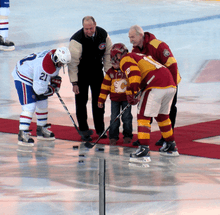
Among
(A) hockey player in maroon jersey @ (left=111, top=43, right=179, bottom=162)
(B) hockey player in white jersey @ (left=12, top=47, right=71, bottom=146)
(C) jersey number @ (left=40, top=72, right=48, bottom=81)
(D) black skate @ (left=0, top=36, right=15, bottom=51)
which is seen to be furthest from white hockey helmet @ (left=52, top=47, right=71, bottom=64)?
(D) black skate @ (left=0, top=36, right=15, bottom=51)

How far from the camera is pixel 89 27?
16.9 feet

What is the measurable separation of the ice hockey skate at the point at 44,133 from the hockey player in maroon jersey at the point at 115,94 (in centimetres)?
62

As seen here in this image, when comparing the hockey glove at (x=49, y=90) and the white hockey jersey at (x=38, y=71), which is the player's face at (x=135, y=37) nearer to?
the white hockey jersey at (x=38, y=71)

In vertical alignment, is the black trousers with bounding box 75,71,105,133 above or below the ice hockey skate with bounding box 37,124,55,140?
above

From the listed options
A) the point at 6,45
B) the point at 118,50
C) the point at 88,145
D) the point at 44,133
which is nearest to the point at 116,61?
the point at 118,50

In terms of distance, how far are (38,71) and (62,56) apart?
28 centimetres

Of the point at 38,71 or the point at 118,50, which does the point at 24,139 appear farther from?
the point at 118,50

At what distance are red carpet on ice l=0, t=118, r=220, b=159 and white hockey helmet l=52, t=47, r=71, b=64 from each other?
859 millimetres

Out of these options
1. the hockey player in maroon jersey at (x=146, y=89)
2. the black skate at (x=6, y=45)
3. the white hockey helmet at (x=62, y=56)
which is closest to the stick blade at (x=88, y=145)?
the hockey player in maroon jersey at (x=146, y=89)

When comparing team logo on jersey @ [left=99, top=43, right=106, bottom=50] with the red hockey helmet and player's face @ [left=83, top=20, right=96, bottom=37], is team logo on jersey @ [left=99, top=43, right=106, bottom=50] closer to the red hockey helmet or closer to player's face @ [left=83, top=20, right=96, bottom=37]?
player's face @ [left=83, top=20, right=96, bottom=37]

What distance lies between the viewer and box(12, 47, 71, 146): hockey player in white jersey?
5.04m

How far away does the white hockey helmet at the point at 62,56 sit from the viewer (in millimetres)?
4973

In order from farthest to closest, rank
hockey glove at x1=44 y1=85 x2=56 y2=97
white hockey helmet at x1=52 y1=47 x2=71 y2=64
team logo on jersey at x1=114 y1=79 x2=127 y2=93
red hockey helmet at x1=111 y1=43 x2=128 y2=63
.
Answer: hockey glove at x1=44 y1=85 x2=56 y2=97, team logo on jersey at x1=114 y1=79 x2=127 y2=93, white hockey helmet at x1=52 y1=47 x2=71 y2=64, red hockey helmet at x1=111 y1=43 x2=128 y2=63

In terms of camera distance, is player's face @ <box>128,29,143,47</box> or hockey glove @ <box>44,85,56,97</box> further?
hockey glove @ <box>44,85,56,97</box>
